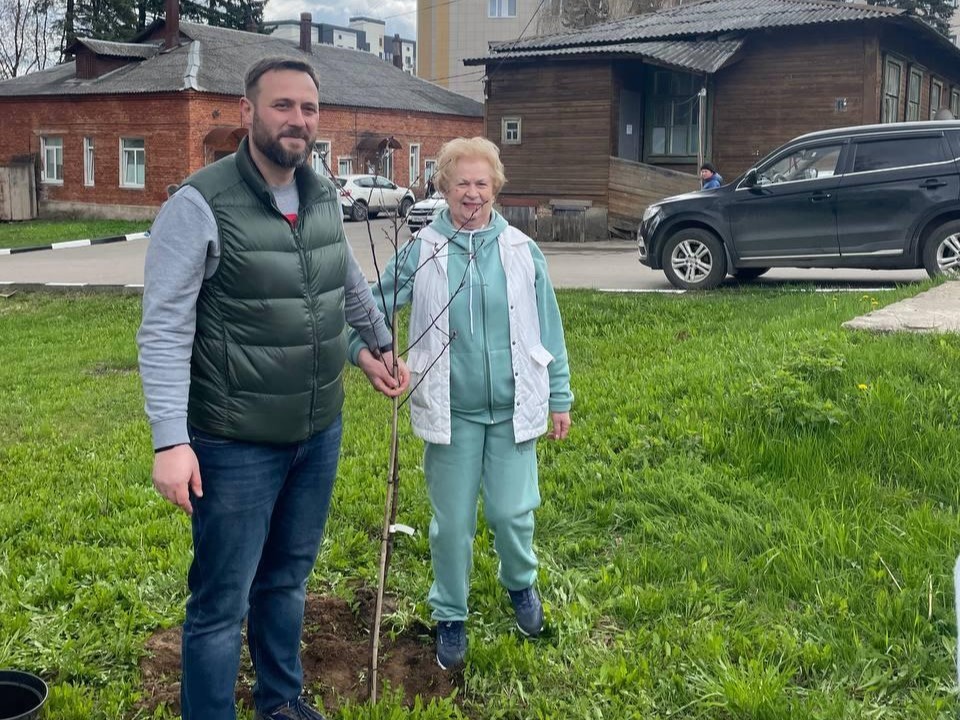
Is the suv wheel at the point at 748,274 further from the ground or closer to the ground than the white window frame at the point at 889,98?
closer to the ground

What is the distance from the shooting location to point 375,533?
514cm

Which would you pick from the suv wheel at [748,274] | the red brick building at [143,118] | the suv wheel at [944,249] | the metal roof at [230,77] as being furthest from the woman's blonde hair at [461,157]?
the red brick building at [143,118]

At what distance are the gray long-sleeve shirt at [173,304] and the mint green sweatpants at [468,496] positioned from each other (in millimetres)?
1150

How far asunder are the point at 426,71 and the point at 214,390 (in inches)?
2674

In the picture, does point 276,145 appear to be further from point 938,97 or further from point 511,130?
point 938,97

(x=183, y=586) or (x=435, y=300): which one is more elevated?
(x=435, y=300)

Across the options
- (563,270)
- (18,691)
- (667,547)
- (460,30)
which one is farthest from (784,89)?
(460,30)

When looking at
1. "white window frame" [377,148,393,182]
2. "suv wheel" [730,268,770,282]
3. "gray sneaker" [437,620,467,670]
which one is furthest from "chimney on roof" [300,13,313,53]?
"gray sneaker" [437,620,467,670]

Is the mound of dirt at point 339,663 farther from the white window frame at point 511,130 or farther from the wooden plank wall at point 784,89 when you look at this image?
the white window frame at point 511,130

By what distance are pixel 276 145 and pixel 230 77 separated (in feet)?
119

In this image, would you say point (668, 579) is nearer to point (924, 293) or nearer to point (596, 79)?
point (924, 293)

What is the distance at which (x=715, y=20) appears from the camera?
1047 inches

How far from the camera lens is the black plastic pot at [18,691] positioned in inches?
140

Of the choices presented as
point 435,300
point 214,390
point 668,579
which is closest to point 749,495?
point 668,579
